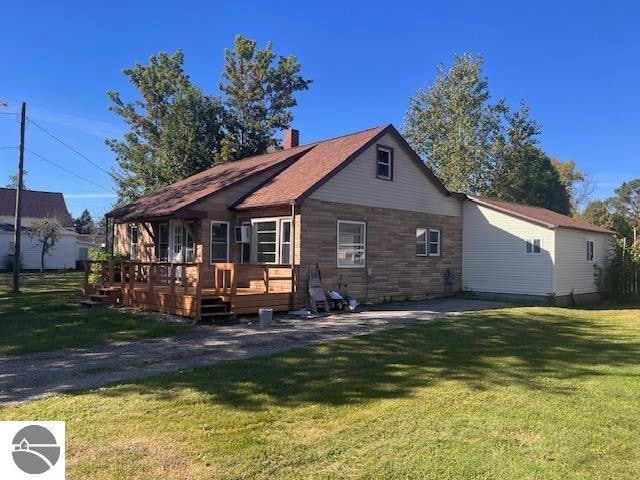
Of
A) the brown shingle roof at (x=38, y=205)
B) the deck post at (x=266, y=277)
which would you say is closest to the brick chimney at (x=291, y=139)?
the deck post at (x=266, y=277)

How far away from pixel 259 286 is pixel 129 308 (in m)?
3.93

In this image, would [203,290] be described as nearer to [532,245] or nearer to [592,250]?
[532,245]

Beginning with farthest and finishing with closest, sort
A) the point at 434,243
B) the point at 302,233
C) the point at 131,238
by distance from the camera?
the point at 131,238 → the point at 434,243 → the point at 302,233

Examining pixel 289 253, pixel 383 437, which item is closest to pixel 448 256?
pixel 289 253

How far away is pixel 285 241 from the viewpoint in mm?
16094

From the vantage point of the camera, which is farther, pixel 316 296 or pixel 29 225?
pixel 29 225

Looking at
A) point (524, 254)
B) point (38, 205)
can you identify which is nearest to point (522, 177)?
point (524, 254)

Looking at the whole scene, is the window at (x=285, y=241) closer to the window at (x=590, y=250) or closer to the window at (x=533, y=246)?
the window at (x=533, y=246)

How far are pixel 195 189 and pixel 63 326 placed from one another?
846 centimetres

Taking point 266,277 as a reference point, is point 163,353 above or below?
below

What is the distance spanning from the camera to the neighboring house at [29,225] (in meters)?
40.6

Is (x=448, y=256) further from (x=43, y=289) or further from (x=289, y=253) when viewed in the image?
(x=43, y=289)

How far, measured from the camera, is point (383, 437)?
4.98 meters

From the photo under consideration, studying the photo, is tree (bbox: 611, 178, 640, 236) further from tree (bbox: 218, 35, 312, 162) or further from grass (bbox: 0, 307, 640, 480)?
grass (bbox: 0, 307, 640, 480)
